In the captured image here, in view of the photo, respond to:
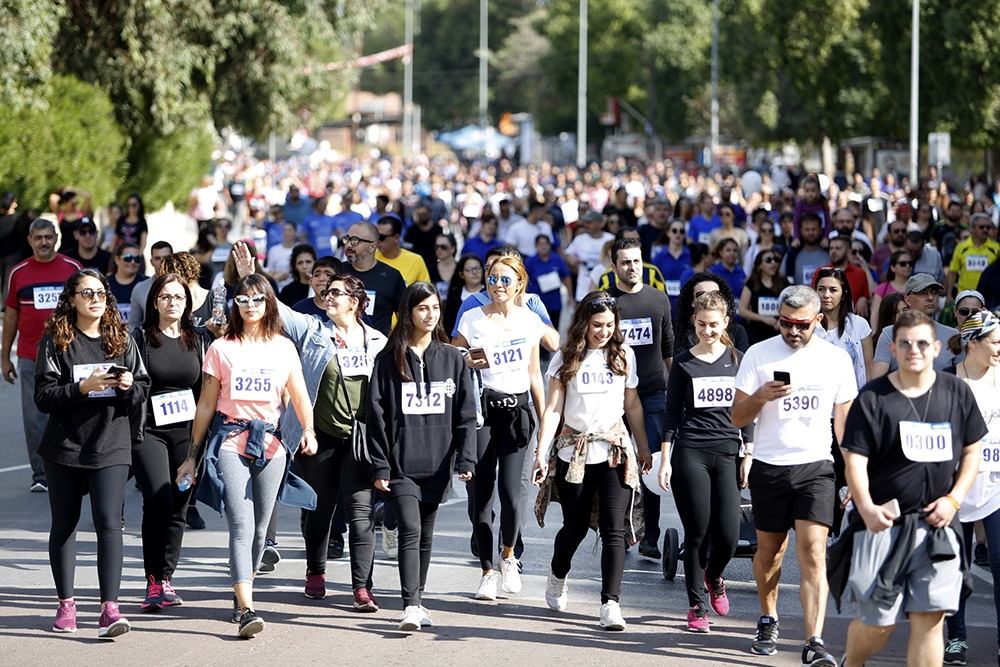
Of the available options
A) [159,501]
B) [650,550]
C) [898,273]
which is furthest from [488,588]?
[898,273]

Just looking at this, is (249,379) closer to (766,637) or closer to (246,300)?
(246,300)

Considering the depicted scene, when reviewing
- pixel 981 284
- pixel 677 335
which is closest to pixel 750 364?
pixel 677 335

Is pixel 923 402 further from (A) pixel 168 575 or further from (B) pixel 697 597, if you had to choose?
(A) pixel 168 575

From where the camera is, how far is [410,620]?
7.27 m

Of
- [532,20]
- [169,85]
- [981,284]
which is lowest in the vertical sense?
[981,284]

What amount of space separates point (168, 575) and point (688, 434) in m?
2.93

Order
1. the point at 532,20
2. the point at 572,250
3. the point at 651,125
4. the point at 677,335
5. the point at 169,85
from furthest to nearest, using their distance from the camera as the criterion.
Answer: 1. the point at 532,20
2. the point at 651,125
3. the point at 169,85
4. the point at 572,250
5. the point at 677,335

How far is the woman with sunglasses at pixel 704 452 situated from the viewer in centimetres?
747

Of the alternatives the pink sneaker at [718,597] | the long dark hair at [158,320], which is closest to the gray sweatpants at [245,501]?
the long dark hair at [158,320]

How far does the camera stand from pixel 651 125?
78.4m

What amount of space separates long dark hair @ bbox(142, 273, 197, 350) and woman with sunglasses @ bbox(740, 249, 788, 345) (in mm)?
4873

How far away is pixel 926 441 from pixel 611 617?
81.0 inches

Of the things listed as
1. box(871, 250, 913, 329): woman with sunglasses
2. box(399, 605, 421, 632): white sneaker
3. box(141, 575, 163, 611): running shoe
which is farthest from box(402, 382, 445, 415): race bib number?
box(871, 250, 913, 329): woman with sunglasses

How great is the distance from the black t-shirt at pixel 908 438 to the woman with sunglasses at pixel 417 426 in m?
2.22
